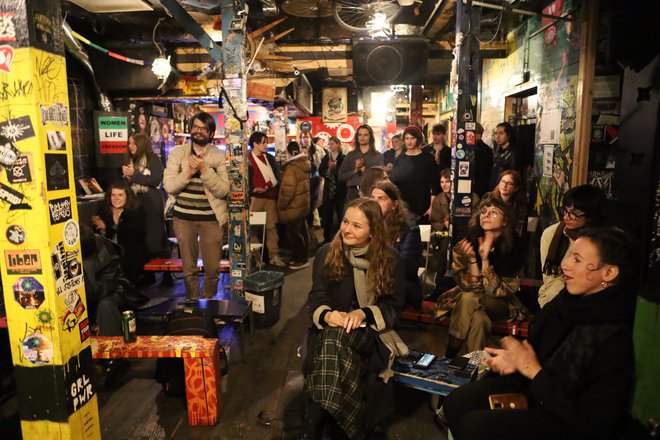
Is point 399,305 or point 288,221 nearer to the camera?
point 399,305

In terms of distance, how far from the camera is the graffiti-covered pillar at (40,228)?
1983 mm

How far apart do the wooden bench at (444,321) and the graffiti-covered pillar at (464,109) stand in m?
1.49

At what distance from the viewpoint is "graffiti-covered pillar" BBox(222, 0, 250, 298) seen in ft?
15.8

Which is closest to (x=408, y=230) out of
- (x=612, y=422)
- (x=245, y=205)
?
(x=245, y=205)

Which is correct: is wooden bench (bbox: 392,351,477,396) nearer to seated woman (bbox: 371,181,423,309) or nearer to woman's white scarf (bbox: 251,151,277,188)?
seated woman (bbox: 371,181,423,309)

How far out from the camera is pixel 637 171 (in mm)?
4121

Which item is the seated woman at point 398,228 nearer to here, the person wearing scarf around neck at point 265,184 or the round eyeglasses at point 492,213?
the round eyeglasses at point 492,213

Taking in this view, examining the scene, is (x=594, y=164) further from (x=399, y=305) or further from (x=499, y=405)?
(x=499, y=405)

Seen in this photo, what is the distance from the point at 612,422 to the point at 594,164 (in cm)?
394

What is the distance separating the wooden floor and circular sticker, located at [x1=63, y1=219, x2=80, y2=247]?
1.40 metres

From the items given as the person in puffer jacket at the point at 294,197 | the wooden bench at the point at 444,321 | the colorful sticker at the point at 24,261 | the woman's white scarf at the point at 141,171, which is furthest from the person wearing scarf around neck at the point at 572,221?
the woman's white scarf at the point at 141,171

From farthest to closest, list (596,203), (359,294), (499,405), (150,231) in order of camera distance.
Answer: (150,231) → (596,203) → (359,294) → (499,405)

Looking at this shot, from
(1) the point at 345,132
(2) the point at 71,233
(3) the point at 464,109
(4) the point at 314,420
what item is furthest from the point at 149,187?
(1) the point at 345,132

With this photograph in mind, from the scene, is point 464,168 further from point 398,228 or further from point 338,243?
point 338,243
